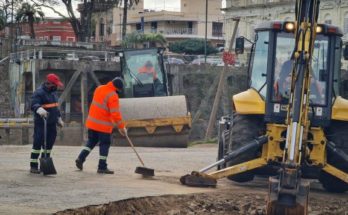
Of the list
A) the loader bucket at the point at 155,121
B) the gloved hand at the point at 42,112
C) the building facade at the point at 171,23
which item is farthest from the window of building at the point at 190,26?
the gloved hand at the point at 42,112

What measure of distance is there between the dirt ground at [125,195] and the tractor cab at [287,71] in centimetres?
140

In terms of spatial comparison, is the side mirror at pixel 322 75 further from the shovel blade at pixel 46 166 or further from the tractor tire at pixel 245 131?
the shovel blade at pixel 46 166

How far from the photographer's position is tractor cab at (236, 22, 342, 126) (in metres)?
13.4

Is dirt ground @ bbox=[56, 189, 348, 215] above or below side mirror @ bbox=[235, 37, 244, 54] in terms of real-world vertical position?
below

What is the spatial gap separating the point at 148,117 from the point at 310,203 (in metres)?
13.0

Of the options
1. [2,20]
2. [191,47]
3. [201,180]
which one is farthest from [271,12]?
[201,180]

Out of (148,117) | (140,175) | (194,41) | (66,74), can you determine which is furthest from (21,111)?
(194,41)

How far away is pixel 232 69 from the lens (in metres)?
50.2

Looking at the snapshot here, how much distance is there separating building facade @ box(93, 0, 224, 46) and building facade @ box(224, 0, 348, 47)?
1939 centimetres

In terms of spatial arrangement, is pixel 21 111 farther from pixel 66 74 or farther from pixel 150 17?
pixel 150 17

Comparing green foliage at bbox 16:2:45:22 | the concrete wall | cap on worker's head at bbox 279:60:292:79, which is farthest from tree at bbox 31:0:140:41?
cap on worker's head at bbox 279:60:292:79

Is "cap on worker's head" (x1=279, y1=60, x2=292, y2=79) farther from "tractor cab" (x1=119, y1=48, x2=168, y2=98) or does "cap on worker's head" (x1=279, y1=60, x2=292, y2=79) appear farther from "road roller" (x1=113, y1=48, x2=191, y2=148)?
"tractor cab" (x1=119, y1=48, x2=168, y2=98)

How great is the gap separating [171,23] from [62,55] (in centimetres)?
4879

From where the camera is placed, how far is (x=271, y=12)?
68625 millimetres
